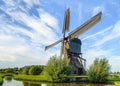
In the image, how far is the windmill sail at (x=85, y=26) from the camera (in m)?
60.6

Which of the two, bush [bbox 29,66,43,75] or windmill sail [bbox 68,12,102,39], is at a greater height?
windmill sail [bbox 68,12,102,39]

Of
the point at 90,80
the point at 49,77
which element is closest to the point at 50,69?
the point at 49,77

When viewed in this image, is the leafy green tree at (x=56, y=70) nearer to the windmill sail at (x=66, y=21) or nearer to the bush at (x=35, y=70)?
the windmill sail at (x=66, y=21)

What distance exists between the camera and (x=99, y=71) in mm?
61625

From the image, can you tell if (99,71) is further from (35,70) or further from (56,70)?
(35,70)

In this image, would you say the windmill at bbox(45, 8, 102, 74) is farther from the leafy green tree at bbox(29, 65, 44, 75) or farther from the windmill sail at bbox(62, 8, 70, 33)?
the leafy green tree at bbox(29, 65, 44, 75)

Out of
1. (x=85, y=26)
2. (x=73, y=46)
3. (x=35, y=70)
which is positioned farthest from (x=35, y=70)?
(x=85, y=26)

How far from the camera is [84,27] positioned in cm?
6512

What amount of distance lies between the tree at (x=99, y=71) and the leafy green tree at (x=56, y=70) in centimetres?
616

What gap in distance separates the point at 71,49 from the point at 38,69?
29801 mm

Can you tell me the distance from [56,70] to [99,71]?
1053 centimetres

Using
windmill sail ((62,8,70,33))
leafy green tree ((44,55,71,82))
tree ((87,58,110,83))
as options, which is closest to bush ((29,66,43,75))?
windmill sail ((62,8,70,33))

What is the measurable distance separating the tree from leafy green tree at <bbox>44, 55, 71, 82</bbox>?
20.2ft

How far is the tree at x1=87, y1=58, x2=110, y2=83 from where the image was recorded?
201 feet
